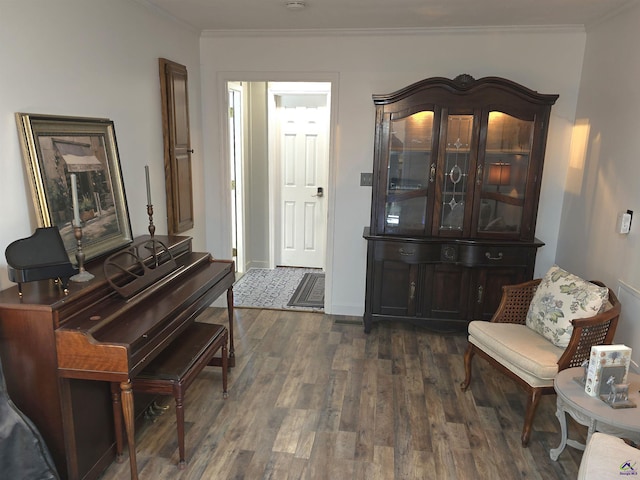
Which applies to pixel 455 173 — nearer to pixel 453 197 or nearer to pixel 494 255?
pixel 453 197

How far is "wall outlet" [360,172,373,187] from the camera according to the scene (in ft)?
13.1

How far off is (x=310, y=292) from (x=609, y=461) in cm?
346

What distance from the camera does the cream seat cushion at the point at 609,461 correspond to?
157 cm

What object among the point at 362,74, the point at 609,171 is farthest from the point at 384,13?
the point at 609,171

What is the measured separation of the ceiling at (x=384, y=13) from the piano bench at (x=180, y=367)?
7.04ft

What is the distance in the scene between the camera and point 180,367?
90.4 inches

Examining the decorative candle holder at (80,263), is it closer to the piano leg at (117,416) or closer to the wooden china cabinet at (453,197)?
the piano leg at (117,416)

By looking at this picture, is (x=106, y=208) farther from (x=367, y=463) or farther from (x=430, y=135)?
(x=430, y=135)

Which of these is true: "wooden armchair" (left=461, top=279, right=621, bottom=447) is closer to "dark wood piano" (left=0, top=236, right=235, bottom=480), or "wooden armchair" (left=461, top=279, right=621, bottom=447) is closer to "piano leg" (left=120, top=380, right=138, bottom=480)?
"dark wood piano" (left=0, top=236, right=235, bottom=480)

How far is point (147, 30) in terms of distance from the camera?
3.07 metres

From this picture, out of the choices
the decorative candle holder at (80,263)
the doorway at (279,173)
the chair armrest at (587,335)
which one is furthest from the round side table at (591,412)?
the doorway at (279,173)

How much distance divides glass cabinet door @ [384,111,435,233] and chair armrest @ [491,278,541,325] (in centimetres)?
91

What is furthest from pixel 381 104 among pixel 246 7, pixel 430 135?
pixel 246 7

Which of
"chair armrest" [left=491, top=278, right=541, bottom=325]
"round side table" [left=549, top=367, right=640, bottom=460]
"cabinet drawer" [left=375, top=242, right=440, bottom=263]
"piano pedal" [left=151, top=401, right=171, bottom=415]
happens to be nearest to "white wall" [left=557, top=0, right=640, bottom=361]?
"chair armrest" [left=491, top=278, right=541, bottom=325]
